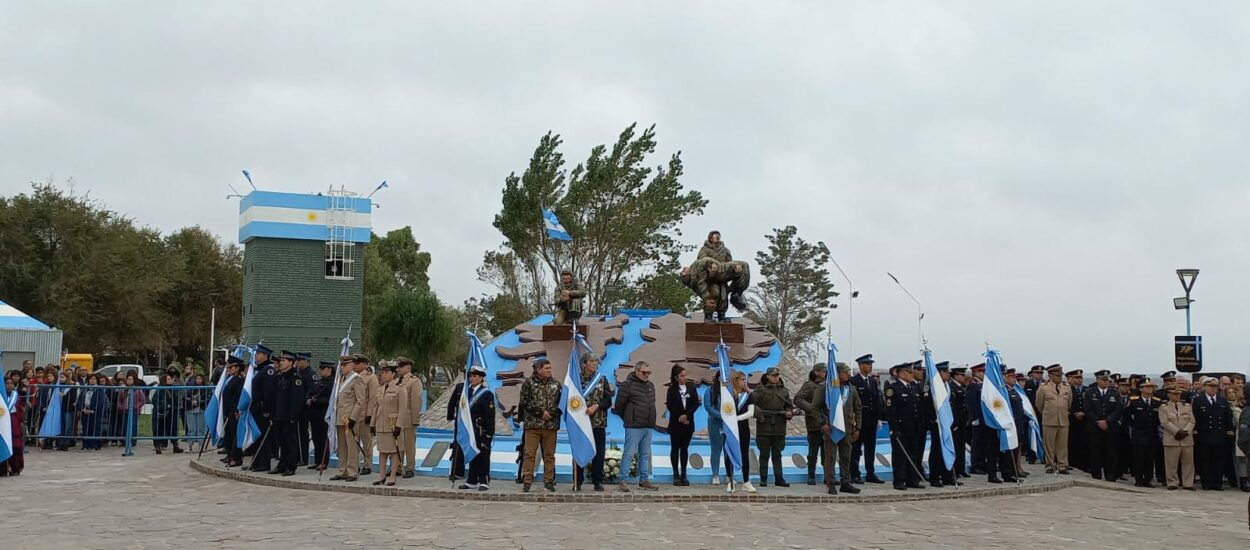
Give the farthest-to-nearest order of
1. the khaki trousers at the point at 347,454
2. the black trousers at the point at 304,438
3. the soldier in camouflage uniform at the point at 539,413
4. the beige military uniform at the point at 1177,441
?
1. the black trousers at the point at 304,438
2. the beige military uniform at the point at 1177,441
3. the khaki trousers at the point at 347,454
4. the soldier in camouflage uniform at the point at 539,413

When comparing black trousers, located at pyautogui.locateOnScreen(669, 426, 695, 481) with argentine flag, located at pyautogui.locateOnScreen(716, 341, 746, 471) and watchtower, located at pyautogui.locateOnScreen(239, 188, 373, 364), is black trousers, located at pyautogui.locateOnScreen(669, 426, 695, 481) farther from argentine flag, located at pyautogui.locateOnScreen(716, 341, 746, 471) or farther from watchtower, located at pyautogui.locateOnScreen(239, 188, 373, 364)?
watchtower, located at pyautogui.locateOnScreen(239, 188, 373, 364)

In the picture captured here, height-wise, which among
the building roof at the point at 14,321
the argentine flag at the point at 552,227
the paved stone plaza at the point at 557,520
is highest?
the argentine flag at the point at 552,227

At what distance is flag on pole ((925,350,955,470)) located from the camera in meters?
12.7

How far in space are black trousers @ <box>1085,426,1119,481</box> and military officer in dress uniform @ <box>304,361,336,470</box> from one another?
38.5ft

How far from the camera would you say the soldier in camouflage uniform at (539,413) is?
11414 millimetres

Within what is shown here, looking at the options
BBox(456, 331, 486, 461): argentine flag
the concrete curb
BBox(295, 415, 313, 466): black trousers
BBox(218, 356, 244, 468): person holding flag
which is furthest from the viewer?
BBox(218, 356, 244, 468): person holding flag

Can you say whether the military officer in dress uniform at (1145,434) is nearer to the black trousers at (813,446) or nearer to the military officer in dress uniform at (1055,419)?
the military officer in dress uniform at (1055,419)

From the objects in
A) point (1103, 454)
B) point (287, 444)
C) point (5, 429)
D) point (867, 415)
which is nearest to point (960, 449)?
point (867, 415)

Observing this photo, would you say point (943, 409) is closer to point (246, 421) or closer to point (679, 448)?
point (679, 448)

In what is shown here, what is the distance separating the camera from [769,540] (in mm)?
8812

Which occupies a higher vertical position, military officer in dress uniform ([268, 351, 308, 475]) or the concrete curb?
military officer in dress uniform ([268, 351, 308, 475])

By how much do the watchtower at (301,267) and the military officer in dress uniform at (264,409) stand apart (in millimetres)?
24295

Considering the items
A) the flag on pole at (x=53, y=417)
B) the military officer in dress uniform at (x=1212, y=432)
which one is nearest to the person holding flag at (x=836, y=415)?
the military officer in dress uniform at (x=1212, y=432)

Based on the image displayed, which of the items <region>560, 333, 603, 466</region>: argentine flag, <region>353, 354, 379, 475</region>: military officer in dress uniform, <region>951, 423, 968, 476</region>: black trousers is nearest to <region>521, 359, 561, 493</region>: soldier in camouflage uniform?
<region>560, 333, 603, 466</region>: argentine flag
